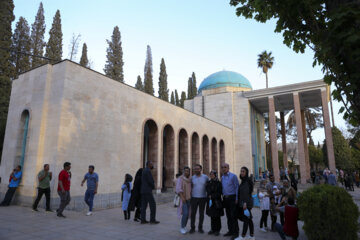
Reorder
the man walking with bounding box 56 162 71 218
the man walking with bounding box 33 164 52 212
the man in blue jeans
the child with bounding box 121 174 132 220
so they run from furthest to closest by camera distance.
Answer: the man in blue jeans, the man walking with bounding box 33 164 52 212, the child with bounding box 121 174 132 220, the man walking with bounding box 56 162 71 218

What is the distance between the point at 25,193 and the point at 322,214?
10.0 meters

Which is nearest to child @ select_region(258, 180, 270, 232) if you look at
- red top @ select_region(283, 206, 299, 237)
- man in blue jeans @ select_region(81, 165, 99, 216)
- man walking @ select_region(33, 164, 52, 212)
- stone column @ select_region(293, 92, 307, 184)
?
red top @ select_region(283, 206, 299, 237)

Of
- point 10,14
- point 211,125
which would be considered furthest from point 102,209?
point 10,14

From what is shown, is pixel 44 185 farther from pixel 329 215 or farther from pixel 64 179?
pixel 329 215

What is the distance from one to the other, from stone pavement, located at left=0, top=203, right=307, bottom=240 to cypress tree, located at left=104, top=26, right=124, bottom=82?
28985 mm

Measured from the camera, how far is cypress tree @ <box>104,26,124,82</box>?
34.6m

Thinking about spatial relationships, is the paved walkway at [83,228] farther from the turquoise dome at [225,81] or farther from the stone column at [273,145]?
the turquoise dome at [225,81]

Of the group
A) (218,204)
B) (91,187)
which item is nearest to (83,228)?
(91,187)

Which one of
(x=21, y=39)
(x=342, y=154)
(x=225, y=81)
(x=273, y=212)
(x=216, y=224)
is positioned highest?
(x=21, y=39)

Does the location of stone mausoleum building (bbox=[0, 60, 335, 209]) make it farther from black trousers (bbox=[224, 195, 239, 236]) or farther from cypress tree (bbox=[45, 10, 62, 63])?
cypress tree (bbox=[45, 10, 62, 63])

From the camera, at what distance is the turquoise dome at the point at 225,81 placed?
29.4 m

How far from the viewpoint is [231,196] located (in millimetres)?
5688

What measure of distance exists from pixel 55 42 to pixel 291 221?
3364cm

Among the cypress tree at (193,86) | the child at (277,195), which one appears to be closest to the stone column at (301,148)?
the child at (277,195)
